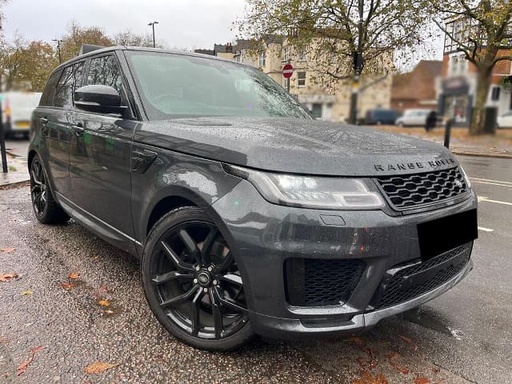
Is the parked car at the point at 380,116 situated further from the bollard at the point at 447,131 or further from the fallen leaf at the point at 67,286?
the fallen leaf at the point at 67,286

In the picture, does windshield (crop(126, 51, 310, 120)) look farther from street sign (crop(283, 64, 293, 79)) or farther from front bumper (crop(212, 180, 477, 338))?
street sign (crop(283, 64, 293, 79))

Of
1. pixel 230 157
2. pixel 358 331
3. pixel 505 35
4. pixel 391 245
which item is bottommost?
pixel 358 331

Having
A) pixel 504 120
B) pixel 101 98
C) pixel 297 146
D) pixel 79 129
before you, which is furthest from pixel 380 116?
pixel 79 129

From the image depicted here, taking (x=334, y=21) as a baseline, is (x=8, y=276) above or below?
below

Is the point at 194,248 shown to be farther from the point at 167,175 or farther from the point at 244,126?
the point at 244,126

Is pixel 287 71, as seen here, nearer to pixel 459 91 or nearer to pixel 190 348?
pixel 459 91

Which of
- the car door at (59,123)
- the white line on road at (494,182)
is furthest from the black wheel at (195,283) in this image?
the white line on road at (494,182)

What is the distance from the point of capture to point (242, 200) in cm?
183

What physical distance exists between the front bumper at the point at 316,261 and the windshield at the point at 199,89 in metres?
1.10

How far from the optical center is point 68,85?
13.0 feet

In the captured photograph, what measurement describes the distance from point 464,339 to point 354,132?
1.40 meters

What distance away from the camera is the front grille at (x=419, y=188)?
1846mm

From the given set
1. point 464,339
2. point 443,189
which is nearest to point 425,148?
point 443,189

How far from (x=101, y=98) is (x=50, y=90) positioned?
7.93 ft
